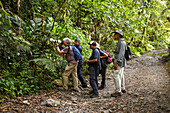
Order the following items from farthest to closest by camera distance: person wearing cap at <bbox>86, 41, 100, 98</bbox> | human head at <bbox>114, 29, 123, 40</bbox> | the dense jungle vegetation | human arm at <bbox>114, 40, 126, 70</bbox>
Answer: person wearing cap at <bbox>86, 41, 100, 98</bbox> → human head at <bbox>114, 29, 123, 40</bbox> → human arm at <bbox>114, 40, 126, 70</bbox> → the dense jungle vegetation

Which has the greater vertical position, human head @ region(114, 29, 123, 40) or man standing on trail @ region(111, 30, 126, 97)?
human head @ region(114, 29, 123, 40)

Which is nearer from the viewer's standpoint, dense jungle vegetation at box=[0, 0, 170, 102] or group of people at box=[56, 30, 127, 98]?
dense jungle vegetation at box=[0, 0, 170, 102]

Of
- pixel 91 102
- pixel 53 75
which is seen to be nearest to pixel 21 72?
pixel 53 75

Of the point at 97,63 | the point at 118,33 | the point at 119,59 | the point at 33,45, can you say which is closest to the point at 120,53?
the point at 119,59

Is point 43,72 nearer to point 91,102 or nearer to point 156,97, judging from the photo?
point 91,102

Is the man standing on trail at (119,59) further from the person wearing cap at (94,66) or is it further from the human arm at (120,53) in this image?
the person wearing cap at (94,66)

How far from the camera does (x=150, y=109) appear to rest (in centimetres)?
395

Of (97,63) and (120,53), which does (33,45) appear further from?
(120,53)

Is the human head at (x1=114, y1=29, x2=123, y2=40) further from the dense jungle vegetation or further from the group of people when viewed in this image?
the dense jungle vegetation

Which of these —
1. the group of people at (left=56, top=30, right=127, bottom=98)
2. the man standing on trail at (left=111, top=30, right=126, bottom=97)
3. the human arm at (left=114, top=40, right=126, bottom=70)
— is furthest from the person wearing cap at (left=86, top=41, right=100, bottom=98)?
the human arm at (left=114, top=40, right=126, bottom=70)

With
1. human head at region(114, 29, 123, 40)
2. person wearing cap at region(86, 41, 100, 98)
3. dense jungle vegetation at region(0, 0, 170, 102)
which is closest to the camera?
dense jungle vegetation at region(0, 0, 170, 102)

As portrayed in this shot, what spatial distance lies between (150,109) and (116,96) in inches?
61.9

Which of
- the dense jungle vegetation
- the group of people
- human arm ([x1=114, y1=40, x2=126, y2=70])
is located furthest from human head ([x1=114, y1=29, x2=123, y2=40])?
the dense jungle vegetation

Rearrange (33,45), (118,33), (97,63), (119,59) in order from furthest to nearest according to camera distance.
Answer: (33,45), (97,63), (118,33), (119,59)
